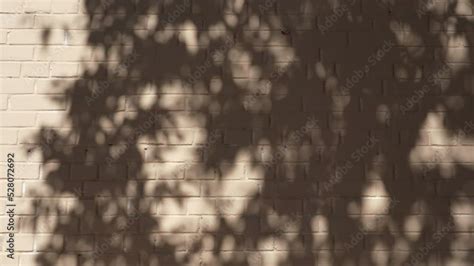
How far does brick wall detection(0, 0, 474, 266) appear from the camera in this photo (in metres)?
4.55

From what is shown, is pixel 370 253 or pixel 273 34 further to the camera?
pixel 273 34

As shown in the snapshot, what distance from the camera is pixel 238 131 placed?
15.4ft

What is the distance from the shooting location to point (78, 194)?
459 cm

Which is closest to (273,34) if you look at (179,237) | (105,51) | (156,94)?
(156,94)

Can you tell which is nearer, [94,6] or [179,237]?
[179,237]

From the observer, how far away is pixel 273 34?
486 centimetres

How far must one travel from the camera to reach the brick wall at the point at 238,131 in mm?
4551

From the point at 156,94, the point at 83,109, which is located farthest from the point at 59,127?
the point at 156,94

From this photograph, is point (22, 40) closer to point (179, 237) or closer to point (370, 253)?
point (179, 237)

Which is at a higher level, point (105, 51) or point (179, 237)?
point (105, 51)

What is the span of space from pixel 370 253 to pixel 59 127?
275 cm

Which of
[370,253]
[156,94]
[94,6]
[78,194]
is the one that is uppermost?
[94,6]

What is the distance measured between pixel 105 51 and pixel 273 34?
1.44 m

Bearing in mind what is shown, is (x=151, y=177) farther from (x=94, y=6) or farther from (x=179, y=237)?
(x=94, y=6)
